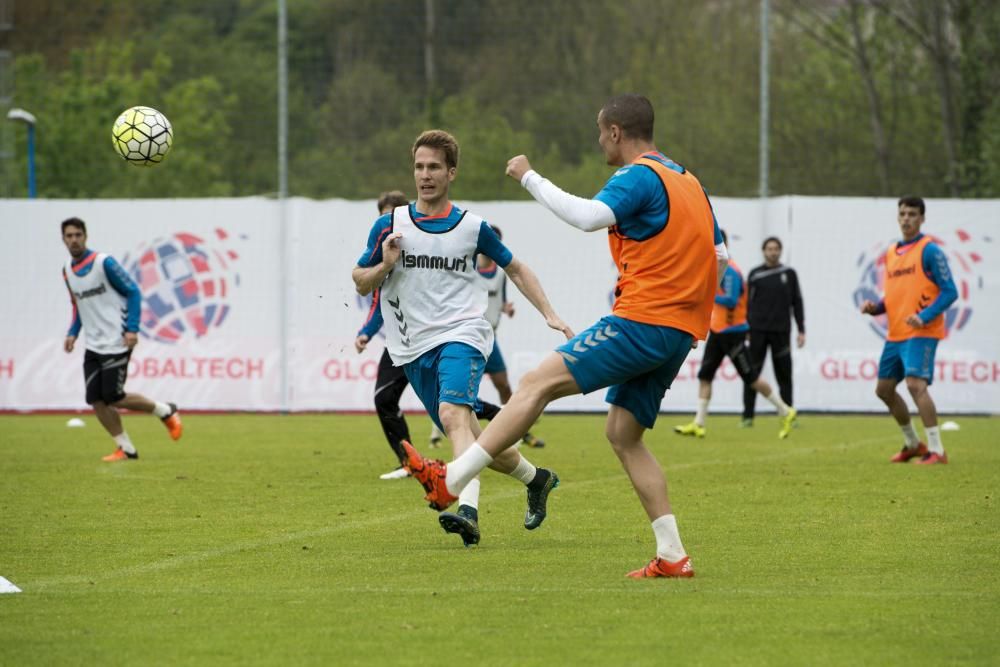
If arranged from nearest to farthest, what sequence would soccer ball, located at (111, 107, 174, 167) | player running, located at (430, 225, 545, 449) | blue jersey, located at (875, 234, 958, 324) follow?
soccer ball, located at (111, 107, 174, 167)
blue jersey, located at (875, 234, 958, 324)
player running, located at (430, 225, 545, 449)

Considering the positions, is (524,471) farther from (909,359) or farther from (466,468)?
(909,359)

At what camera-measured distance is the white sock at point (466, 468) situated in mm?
7027

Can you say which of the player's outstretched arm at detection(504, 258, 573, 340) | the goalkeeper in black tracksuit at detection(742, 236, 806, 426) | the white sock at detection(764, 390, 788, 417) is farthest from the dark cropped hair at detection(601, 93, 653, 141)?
the goalkeeper in black tracksuit at detection(742, 236, 806, 426)

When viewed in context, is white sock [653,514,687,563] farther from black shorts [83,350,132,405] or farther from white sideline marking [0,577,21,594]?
black shorts [83,350,132,405]

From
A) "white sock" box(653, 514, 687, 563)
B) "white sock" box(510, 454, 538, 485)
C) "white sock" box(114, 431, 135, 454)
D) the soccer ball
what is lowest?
"white sock" box(114, 431, 135, 454)

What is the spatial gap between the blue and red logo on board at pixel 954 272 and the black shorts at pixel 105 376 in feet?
32.4

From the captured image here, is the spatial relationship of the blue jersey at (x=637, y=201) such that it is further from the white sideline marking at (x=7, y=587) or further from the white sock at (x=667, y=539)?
the white sideline marking at (x=7, y=587)

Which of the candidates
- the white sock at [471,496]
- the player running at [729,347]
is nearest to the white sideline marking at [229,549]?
the white sock at [471,496]

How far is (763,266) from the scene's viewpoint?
18.6 meters

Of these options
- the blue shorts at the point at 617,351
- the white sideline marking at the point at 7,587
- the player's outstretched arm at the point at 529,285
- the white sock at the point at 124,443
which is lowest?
the white sock at the point at 124,443

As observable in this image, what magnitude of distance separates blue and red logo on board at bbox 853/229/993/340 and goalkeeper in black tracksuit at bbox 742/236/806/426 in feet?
5.35

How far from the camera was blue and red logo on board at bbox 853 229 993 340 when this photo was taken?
769 inches

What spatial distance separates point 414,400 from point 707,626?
13.8 m

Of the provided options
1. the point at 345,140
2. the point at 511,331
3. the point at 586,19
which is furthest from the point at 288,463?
the point at 586,19
